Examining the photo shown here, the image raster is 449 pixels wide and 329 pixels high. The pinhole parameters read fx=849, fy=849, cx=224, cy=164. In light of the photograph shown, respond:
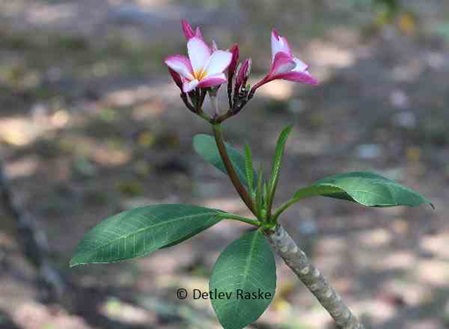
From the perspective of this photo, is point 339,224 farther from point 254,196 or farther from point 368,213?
point 254,196

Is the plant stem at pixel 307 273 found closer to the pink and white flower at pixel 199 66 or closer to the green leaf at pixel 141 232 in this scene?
the green leaf at pixel 141 232

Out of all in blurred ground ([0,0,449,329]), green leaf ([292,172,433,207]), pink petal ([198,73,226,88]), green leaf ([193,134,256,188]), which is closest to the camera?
pink petal ([198,73,226,88])

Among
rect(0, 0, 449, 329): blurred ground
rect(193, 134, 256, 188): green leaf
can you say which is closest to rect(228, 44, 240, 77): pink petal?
rect(193, 134, 256, 188): green leaf

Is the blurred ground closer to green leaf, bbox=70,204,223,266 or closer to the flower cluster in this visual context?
green leaf, bbox=70,204,223,266

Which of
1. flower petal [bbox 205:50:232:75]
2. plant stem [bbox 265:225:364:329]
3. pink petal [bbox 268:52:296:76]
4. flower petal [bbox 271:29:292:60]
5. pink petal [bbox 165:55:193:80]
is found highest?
flower petal [bbox 271:29:292:60]

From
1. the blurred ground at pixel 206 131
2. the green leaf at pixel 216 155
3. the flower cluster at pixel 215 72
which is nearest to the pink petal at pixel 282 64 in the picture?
the flower cluster at pixel 215 72

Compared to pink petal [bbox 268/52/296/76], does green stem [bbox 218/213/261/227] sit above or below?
below

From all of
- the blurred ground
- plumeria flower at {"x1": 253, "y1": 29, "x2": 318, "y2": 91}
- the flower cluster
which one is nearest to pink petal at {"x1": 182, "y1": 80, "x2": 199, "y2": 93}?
the flower cluster

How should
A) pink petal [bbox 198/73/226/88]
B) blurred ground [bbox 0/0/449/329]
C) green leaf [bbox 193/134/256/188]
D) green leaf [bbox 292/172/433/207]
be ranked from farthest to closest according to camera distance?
blurred ground [bbox 0/0/449/329]
green leaf [bbox 193/134/256/188]
green leaf [bbox 292/172/433/207]
pink petal [bbox 198/73/226/88]

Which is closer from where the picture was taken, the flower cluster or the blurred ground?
the flower cluster
